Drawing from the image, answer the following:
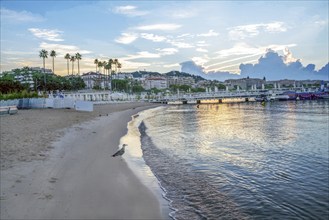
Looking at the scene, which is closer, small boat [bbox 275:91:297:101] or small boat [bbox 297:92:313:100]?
small boat [bbox 275:91:297:101]

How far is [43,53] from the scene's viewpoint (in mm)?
113688

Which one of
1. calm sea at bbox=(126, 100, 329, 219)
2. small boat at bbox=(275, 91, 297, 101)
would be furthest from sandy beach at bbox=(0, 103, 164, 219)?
small boat at bbox=(275, 91, 297, 101)

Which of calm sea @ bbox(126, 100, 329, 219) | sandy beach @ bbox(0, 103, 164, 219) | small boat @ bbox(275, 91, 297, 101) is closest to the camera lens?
sandy beach @ bbox(0, 103, 164, 219)

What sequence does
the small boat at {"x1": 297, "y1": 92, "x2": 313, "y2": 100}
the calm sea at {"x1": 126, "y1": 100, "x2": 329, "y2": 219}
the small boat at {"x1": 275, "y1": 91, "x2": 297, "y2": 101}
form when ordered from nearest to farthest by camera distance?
1. the calm sea at {"x1": 126, "y1": 100, "x2": 329, "y2": 219}
2. the small boat at {"x1": 275, "y1": 91, "x2": 297, "y2": 101}
3. the small boat at {"x1": 297, "y1": 92, "x2": 313, "y2": 100}

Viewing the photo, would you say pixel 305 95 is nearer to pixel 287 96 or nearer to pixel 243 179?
pixel 287 96

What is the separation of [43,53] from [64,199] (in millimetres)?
116699

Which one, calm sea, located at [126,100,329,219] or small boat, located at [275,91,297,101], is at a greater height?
small boat, located at [275,91,297,101]

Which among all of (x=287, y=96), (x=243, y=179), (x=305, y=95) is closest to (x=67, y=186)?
(x=243, y=179)

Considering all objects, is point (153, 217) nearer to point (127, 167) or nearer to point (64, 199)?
point (64, 199)

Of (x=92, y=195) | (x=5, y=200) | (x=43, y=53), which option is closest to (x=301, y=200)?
(x=92, y=195)

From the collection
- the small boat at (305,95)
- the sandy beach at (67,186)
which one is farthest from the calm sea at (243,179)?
the small boat at (305,95)

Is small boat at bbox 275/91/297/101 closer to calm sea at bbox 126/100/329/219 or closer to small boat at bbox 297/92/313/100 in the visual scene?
small boat at bbox 297/92/313/100

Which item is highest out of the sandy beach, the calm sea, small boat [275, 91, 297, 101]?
small boat [275, 91, 297, 101]

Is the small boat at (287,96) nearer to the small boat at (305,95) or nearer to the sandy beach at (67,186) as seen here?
the small boat at (305,95)
